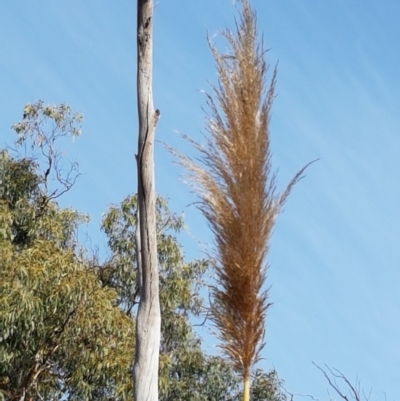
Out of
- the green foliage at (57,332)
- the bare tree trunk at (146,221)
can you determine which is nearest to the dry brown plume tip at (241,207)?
the bare tree trunk at (146,221)

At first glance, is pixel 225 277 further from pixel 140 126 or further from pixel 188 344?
pixel 188 344

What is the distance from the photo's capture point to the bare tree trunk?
2.37 m

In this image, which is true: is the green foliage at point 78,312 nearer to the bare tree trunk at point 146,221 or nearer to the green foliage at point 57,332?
the green foliage at point 57,332

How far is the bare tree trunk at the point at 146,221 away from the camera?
2367mm

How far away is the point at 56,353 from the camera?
319 inches

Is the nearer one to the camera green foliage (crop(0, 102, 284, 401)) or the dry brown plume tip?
the dry brown plume tip

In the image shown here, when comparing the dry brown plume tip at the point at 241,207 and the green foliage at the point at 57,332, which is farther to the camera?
the green foliage at the point at 57,332

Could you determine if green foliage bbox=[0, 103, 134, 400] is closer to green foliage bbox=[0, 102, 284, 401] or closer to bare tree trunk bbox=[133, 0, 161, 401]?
green foliage bbox=[0, 102, 284, 401]

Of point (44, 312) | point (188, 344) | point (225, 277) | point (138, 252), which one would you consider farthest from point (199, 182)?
point (188, 344)

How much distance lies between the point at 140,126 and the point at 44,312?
Answer: 5708mm

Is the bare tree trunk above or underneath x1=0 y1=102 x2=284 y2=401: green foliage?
underneath

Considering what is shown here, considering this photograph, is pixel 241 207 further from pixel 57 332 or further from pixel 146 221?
pixel 57 332

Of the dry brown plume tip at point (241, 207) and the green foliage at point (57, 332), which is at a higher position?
the green foliage at point (57, 332)

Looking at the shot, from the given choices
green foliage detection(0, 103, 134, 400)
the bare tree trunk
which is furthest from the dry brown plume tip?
green foliage detection(0, 103, 134, 400)
